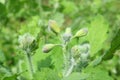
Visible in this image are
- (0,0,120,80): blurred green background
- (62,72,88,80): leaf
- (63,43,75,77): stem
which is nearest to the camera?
(62,72,88,80): leaf

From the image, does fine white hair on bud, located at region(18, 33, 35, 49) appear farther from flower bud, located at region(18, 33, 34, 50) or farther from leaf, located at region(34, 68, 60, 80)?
leaf, located at region(34, 68, 60, 80)

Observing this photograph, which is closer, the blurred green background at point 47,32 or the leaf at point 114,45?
the leaf at point 114,45

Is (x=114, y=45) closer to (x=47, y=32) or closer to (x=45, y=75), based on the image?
(x=45, y=75)

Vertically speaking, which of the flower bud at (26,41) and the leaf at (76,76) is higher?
the flower bud at (26,41)

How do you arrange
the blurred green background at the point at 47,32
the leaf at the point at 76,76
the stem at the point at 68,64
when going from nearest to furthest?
the leaf at the point at 76,76 < the stem at the point at 68,64 < the blurred green background at the point at 47,32

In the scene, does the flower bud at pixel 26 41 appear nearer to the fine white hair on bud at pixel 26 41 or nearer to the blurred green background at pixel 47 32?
the fine white hair on bud at pixel 26 41

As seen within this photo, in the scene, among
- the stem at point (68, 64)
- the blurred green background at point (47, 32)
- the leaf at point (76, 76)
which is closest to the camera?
the leaf at point (76, 76)

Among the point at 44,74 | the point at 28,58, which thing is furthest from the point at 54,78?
the point at 28,58

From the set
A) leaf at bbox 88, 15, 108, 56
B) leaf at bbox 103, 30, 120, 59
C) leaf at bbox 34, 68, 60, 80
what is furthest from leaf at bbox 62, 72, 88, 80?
leaf at bbox 88, 15, 108, 56

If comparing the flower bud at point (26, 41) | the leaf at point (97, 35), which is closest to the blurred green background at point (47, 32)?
the leaf at point (97, 35)
